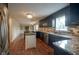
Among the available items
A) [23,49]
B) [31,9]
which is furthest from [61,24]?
[23,49]

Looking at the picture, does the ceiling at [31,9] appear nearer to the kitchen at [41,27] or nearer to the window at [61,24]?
the kitchen at [41,27]

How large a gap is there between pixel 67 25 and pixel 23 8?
87 centimetres

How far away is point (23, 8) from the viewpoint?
208cm

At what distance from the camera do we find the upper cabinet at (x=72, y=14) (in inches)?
80.6

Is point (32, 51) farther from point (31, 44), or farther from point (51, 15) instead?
point (51, 15)

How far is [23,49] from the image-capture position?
81.7 inches

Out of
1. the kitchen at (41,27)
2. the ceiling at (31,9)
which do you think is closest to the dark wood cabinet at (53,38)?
the kitchen at (41,27)

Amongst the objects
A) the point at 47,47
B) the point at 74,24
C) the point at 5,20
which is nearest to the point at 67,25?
the point at 74,24

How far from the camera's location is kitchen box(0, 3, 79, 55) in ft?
6.73

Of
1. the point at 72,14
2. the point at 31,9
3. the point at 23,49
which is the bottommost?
the point at 23,49

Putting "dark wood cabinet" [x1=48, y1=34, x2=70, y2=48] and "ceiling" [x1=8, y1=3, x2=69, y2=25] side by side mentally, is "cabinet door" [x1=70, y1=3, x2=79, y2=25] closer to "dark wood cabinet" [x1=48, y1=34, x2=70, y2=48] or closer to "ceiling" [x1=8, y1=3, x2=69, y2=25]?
"ceiling" [x1=8, y1=3, x2=69, y2=25]

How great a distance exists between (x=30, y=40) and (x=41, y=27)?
1.06 ft

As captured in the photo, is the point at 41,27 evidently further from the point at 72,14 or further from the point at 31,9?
the point at 72,14

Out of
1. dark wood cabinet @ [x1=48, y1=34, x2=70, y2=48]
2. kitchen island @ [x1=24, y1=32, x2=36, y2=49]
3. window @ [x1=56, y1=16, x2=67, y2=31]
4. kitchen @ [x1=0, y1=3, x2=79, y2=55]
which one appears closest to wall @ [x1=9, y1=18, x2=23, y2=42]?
kitchen @ [x1=0, y1=3, x2=79, y2=55]
